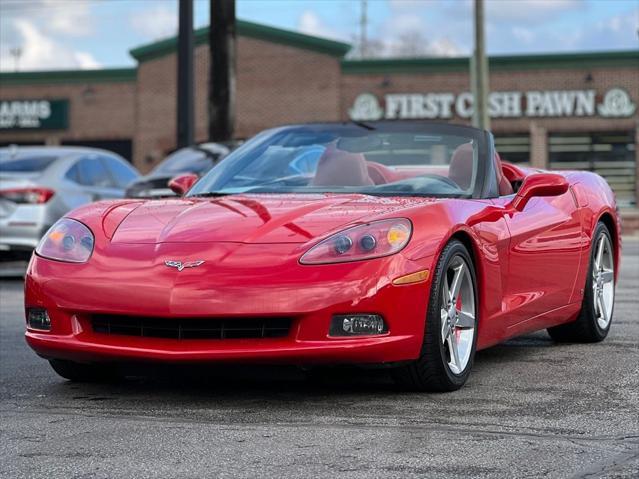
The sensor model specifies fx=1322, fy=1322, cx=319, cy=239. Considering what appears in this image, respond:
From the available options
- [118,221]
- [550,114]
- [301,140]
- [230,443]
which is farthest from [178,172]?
[550,114]

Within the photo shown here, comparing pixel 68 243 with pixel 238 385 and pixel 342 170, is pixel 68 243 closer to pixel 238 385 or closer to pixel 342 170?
pixel 238 385

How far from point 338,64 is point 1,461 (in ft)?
123

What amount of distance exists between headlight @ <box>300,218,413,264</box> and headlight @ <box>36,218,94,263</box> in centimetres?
97

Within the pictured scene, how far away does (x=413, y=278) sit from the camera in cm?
522

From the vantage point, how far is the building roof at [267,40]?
4103 centimetres

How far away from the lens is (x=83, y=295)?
5289mm

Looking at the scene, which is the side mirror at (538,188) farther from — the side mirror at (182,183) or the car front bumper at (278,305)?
the side mirror at (182,183)

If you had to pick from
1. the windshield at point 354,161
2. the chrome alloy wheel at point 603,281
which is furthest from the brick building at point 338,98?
the windshield at point 354,161

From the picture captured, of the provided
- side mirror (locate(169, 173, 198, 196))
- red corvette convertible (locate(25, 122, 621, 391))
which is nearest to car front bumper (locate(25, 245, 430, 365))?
red corvette convertible (locate(25, 122, 621, 391))

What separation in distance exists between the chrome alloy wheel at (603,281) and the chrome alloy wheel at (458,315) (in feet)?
5.96

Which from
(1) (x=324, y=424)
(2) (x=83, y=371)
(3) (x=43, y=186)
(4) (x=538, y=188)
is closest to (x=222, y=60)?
(3) (x=43, y=186)

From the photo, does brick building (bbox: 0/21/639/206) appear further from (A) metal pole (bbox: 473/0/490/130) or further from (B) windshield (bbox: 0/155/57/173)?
(B) windshield (bbox: 0/155/57/173)

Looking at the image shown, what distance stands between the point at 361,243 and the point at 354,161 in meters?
1.49

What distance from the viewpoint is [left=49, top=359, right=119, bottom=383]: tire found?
5824 millimetres
